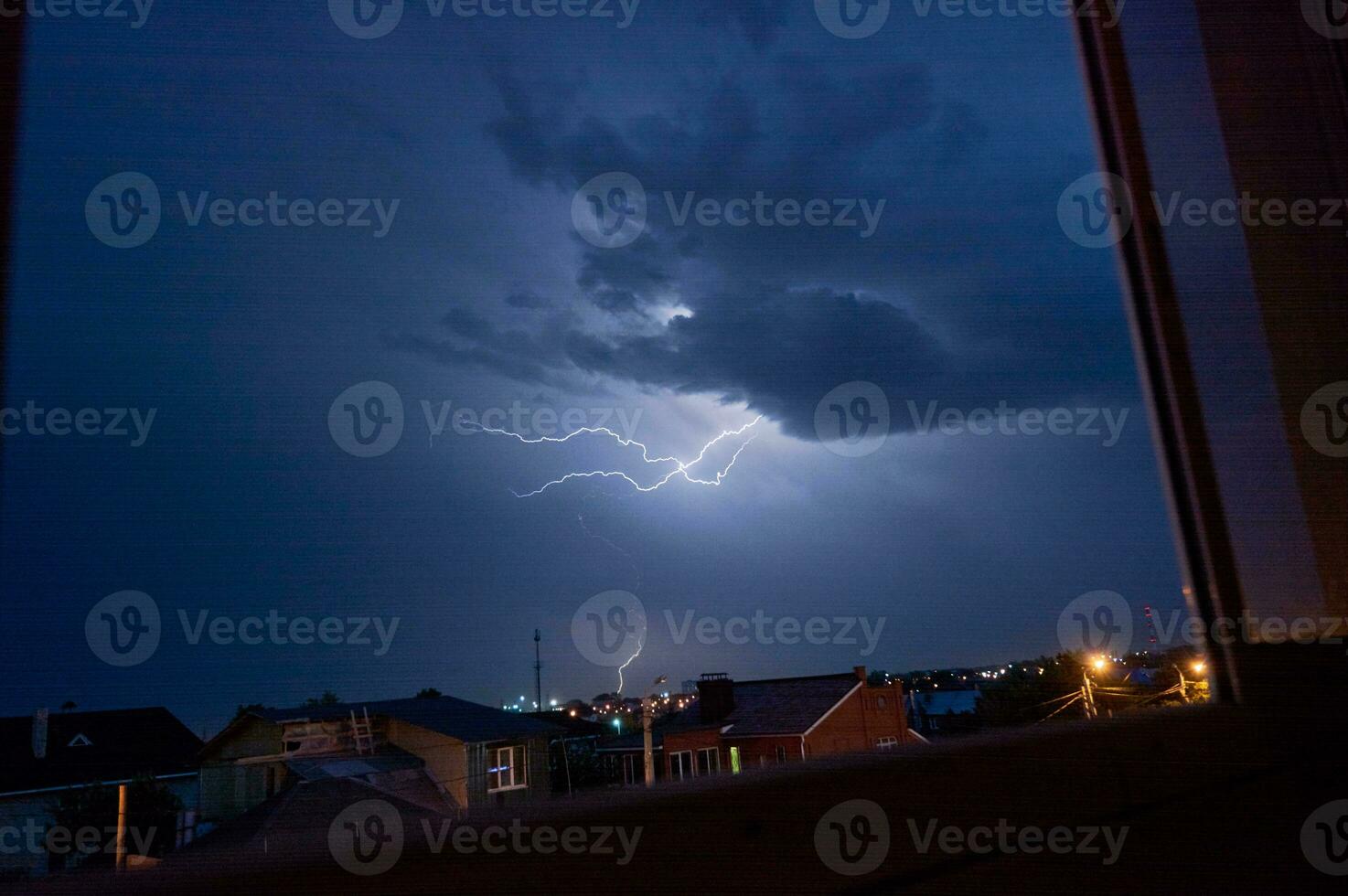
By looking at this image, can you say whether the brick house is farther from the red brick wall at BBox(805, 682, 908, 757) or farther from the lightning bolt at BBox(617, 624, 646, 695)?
the lightning bolt at BBox(617, 624, 646, 695)

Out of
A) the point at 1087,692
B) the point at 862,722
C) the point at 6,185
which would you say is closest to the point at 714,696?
the point at 862,722

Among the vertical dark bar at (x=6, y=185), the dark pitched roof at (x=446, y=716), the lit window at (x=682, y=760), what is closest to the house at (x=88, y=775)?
the dark pitched roof at (x=446, y=716)

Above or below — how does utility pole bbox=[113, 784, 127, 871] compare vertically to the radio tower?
below

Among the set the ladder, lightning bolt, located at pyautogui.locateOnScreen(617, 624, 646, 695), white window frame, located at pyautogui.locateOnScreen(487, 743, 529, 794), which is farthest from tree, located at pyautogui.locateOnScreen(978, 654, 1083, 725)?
the ladder

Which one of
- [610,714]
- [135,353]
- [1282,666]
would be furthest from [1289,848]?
[135,353]

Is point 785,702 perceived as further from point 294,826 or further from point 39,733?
point 39,733

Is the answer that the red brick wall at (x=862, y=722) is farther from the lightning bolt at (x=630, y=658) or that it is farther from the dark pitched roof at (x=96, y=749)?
the dark pitched roof at (x=96, y=749)

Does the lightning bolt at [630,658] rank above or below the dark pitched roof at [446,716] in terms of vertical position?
above
